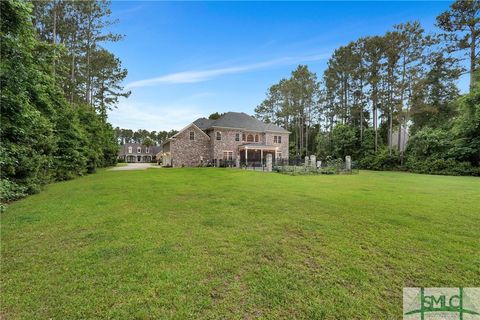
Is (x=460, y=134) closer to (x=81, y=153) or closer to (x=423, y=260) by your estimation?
(x=423, y=260)

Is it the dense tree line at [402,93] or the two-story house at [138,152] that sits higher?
the dense tree line at [402,93]

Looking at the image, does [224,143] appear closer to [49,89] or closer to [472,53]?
[49,89]

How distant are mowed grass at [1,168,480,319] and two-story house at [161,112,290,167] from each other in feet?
69.9

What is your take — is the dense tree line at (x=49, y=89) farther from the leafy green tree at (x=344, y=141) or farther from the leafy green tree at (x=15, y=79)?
the leafy green tree at (x=344, y=141)

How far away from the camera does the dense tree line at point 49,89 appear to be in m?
5.67

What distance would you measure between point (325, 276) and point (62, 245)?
4190mm

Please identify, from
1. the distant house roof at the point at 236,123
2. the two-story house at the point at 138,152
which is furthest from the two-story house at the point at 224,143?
the two-story house at the point at 138,152

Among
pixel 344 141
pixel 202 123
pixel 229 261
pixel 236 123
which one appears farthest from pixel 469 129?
pixel 202 123

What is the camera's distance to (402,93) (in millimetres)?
24734

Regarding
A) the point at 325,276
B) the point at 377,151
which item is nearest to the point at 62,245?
the point at 325,276

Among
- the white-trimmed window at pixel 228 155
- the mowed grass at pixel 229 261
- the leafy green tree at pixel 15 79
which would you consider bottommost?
the mowed grass at pixel 229 261

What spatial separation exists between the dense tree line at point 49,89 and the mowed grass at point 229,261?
2.84 metres

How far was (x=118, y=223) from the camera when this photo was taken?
4.67 metres

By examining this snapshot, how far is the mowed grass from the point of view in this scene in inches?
86.9
